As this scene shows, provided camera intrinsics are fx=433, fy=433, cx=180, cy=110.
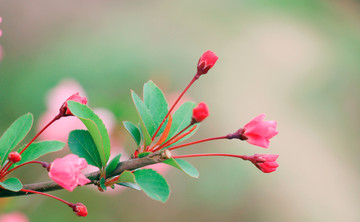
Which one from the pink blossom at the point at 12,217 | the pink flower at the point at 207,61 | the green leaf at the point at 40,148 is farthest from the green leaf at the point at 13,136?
the pink blossom at the point at 12,217

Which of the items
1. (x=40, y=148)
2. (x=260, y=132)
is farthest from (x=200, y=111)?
(x=40, y=148)

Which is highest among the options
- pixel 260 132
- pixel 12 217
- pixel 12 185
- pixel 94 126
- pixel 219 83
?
pixel 219 83

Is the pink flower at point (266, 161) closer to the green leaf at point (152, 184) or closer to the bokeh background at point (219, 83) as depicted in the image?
the green leaf at point (152, 184)

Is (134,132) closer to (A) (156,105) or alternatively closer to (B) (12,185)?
(A) (156,105)

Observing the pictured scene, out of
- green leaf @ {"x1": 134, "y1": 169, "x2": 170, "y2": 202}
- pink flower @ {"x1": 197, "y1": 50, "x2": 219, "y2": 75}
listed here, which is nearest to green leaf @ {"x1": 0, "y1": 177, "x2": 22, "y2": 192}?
green leaf @ {"x1": 134, "y1": 169, "x2": 170, "y2": 202}

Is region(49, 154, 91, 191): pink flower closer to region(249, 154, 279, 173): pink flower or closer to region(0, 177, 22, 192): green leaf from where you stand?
region(0, 177, 22, 192): green leaf

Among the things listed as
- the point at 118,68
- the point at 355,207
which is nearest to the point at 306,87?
the point at 355,207

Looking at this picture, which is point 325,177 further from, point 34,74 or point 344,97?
point 34,74
